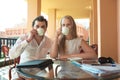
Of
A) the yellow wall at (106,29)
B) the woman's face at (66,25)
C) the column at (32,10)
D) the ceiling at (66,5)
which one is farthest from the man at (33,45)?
the ceiling at (66,5)

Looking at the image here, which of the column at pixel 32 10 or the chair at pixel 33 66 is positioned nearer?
the chair at pixel 33 66

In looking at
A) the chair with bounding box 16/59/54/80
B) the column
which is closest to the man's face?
the chair with bounding box 16/59/54/80

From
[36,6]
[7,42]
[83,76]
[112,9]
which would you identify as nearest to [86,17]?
[7,42]

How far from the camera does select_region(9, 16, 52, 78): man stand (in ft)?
5.49

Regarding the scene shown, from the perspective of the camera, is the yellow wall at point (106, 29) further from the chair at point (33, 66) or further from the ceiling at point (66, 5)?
the ceiling at point (66, 5)

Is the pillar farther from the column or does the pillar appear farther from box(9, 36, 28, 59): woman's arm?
box(9, 36, 28, 59): woman's arm

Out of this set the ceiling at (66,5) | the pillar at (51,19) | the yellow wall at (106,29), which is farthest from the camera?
the pillar at (51,19)

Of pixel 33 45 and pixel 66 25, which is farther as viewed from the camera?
pixel 66 25

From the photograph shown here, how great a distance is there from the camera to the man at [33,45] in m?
1.67

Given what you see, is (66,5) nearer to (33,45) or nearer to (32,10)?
(32,10)

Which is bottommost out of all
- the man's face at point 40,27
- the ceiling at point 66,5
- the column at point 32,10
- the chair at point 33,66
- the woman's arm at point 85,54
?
the chair at point 33,66

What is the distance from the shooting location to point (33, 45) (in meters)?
1.79

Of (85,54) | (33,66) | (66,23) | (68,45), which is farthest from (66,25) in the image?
(33,66)

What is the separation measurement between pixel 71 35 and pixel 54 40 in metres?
0.21
